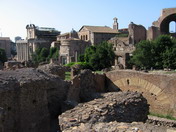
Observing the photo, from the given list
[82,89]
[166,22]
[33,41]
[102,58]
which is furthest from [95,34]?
[82,89]

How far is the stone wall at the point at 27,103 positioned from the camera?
6645mm

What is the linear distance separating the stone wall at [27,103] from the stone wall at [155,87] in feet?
16.6

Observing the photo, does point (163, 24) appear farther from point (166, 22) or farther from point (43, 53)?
point (43, 53)

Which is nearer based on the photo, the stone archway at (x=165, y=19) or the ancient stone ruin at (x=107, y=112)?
the ancient stone ruin at (x=107, y=112)

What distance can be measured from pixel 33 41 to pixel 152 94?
46.0m

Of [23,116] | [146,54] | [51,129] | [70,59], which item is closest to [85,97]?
[51,129]

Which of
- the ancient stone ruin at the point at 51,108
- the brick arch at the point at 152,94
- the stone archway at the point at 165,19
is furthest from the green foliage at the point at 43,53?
the ancient stone ruin at the point at 51,108

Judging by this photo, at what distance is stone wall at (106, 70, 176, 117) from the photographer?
10617 mm

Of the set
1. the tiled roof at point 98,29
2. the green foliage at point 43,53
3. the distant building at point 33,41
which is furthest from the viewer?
the distant building at point 33,41

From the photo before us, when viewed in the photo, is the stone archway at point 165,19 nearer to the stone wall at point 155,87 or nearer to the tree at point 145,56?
the tree at point 145,56

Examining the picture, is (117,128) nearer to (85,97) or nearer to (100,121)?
(100,121)

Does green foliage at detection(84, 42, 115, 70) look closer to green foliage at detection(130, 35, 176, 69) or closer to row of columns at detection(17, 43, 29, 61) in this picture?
green foliage at detection(130, 35, 176, 69)

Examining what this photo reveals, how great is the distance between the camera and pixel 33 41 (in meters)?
54.3

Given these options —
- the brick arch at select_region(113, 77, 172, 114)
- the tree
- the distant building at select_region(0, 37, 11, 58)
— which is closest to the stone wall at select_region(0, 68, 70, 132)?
the brick arch at select_region(113, 77, 172, 114)
